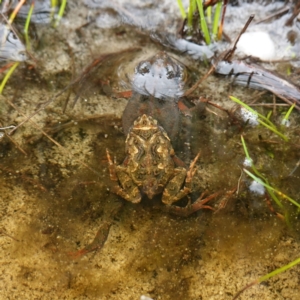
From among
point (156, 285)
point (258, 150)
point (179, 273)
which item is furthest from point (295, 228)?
point (156, 285)

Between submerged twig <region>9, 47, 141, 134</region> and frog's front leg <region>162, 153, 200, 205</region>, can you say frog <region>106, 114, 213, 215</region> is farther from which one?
submerged twig <region>9, 47, 141, 134</region>

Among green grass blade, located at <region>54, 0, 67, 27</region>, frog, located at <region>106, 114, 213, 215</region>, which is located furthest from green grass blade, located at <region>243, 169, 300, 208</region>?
green grass blade, located at <region>54, 0, 67, 27</region>

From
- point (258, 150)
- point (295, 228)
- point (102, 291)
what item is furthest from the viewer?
point (258, 150)

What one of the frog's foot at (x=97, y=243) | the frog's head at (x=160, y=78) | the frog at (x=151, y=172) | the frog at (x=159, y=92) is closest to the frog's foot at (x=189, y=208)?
the frog at (x=151, y=172)

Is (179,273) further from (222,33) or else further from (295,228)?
(222,33)

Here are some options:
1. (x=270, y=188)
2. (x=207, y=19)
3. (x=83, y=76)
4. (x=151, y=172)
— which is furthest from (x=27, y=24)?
(x=270, y=188)

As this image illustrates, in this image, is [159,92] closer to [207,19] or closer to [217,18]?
[217,18]
